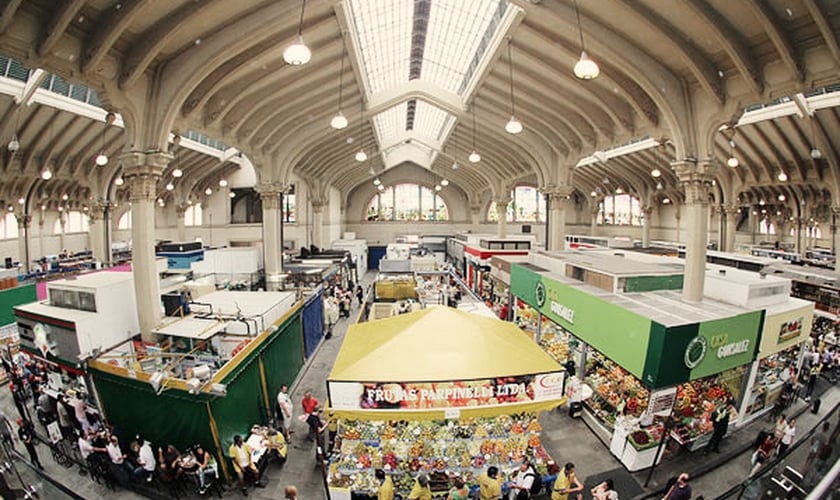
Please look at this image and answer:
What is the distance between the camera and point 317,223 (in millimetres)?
27219

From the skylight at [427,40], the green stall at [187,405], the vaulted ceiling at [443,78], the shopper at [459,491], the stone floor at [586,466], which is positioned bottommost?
the stone floor at [586,466]

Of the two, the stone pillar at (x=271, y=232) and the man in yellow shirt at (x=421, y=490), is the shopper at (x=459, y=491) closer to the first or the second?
the man in yellow shirt at (x=421, y=490)

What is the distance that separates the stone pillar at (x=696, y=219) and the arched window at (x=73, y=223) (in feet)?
114

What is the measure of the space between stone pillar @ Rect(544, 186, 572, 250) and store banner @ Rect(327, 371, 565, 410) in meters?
12.7

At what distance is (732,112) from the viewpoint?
8.46 metres

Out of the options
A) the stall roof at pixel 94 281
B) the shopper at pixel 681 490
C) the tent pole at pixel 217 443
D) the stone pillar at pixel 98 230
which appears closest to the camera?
the shopper at pixel 681 490

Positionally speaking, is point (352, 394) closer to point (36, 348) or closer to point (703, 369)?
point (703, 369)

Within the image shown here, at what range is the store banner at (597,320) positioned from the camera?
23.9 ft

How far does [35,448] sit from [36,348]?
6.64ft

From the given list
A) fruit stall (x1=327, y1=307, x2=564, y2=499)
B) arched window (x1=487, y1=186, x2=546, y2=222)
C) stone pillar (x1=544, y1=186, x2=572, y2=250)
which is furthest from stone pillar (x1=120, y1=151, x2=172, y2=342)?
arched window (x1=487, y1=186, x2=546, y2=222)

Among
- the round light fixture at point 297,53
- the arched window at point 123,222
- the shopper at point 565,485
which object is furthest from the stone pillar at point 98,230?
the shopper at point 565,485

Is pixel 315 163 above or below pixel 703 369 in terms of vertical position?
above

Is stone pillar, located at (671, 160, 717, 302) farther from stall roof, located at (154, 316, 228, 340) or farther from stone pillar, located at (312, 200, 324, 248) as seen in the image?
stone pillar, located at (312, 200, 324, 248)

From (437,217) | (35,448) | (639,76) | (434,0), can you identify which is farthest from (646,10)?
(437,217)
